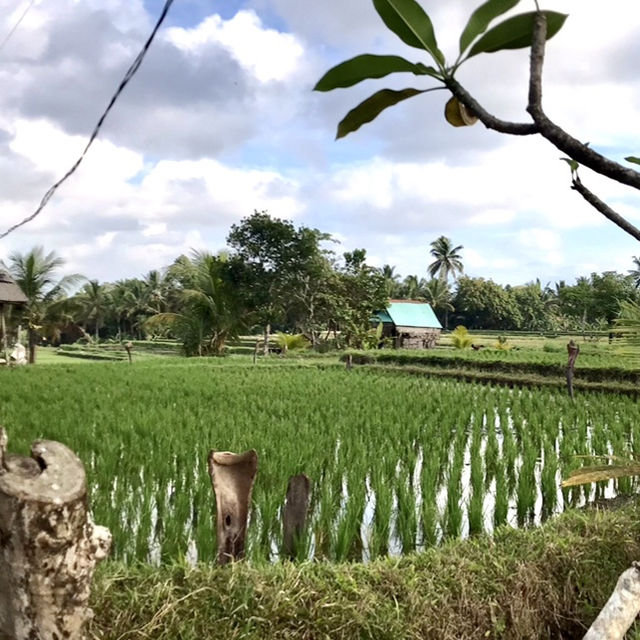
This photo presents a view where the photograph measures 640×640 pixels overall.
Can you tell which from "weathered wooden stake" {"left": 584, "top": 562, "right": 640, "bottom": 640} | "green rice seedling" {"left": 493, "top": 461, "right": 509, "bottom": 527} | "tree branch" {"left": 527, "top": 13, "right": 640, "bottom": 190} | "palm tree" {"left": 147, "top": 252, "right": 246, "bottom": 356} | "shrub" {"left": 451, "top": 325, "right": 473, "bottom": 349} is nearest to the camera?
"tree branch" {"left": 527, "top": 13, "right": 640, "bottom": 190}

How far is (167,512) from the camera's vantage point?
12.7ft

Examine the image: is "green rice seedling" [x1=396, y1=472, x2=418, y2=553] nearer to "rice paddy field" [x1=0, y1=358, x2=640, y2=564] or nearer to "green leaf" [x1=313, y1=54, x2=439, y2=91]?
"rice paddy field" [x1=0, y1=358, x2=640, y2=564]

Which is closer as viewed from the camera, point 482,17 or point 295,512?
point 482,17

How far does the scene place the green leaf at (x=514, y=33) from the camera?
0.67 metres

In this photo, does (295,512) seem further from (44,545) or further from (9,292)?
(9,292)

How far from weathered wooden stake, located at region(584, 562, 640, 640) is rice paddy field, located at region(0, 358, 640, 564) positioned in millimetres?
1366

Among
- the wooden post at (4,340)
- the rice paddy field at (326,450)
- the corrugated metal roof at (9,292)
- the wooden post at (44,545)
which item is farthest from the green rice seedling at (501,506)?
the corrugated metal roof at (9,292)

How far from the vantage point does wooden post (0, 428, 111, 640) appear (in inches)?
57.9

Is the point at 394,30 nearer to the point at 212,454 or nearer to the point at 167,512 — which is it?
the point at 212,454

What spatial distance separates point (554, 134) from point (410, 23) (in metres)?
0.19

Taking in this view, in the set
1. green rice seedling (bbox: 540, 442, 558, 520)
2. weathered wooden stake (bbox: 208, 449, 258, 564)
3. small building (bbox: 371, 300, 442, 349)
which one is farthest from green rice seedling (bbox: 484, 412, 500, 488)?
small building (bbox: 371, 300, 442, 349)

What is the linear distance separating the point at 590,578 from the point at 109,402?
6.62 m

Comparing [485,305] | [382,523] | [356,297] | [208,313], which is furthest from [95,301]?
[382,523]

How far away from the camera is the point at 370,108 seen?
2.73 ft
